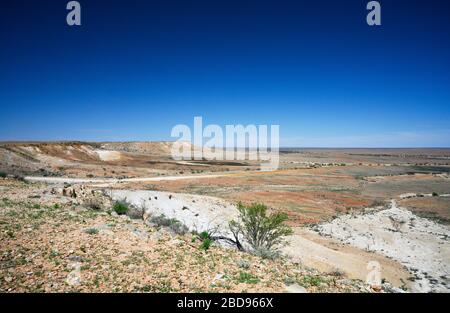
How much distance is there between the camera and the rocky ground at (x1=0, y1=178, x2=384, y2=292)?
20.2ft

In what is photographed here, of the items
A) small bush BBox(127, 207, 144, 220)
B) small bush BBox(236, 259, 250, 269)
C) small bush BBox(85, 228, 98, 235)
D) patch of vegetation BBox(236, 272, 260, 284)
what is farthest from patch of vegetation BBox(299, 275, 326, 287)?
small bush BBox(127, 207, 144, 220)

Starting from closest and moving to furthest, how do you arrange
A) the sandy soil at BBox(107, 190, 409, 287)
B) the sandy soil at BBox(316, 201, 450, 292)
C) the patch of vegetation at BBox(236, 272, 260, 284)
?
the patch of vegetation at BBox(236, 272, 260, 284) → the sandy soil at BBox(107, 190, 409, 287) → the sandy soil at BBox(316, 201, 450, 292)

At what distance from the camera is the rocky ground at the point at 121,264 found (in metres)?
6.14

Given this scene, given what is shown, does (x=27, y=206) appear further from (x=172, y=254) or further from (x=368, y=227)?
(x=368, y=227)

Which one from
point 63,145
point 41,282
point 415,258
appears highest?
point 63,145

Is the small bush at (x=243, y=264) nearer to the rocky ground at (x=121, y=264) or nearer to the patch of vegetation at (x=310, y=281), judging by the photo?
the rocky ground at (x=121, y=264)

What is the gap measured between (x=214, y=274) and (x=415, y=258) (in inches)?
592

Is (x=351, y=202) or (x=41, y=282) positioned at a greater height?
(x=41, y=282)

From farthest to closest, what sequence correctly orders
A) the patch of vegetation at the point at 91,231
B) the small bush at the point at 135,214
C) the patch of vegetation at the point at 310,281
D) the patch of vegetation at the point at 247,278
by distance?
the small bush at the point at 135,214, the patch of vegetation at the point at 91,231, the patch of vegetation at the point at 310,281, the patch of vegetation at the point at 247,278

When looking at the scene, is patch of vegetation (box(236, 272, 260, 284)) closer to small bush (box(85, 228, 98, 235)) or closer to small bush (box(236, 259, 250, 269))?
small bush (box(236, 259, 250, 269))

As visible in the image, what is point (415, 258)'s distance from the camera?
1583 cm

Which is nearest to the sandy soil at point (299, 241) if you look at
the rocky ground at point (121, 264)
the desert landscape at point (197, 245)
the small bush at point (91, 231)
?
the desert landscape at point (197, 245)

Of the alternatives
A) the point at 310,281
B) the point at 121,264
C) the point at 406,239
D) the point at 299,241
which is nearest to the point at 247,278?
the point at 310,281
